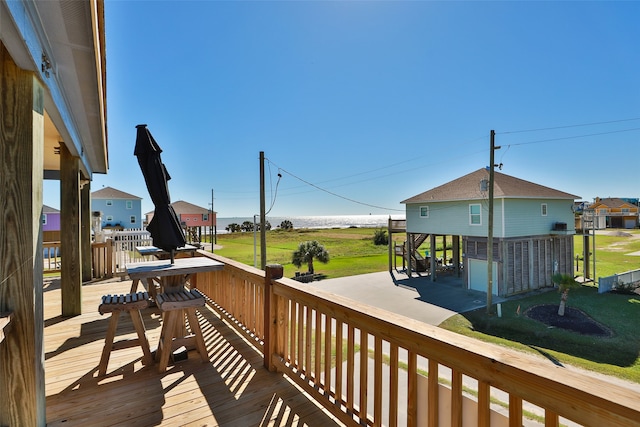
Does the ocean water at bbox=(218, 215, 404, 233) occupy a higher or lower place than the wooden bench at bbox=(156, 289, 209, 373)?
lower

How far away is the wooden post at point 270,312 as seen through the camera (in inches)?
103

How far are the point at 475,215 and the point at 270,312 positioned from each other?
13543 millimetres

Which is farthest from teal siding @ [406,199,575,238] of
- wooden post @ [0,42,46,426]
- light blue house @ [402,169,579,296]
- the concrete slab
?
wooden post @ [0,42,46,426]

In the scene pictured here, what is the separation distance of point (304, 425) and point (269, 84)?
11.1 meters

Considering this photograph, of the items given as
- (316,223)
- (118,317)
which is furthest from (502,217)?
(316,223)

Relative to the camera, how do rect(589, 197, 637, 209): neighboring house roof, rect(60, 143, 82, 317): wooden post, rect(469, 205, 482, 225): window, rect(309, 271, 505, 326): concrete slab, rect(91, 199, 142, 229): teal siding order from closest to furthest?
rect(60, 143, 82, 317): wooden post < rect(309, 271, 505, 326): concrete slab < rect(469, 205, 482, 225): window < rect(91, 199, 142, 229): teal siding < rect(589, 197, 637, 209): neighboring house roof

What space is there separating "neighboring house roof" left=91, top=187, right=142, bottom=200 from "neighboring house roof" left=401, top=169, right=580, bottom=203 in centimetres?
2411

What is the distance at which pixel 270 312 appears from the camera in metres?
2.65

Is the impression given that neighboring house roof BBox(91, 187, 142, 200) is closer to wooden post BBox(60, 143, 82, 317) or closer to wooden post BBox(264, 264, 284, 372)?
wooden post BBox(60, 143, 82, 317)

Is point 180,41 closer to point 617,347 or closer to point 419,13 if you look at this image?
point 419,13

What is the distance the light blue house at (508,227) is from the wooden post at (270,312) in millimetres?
12800

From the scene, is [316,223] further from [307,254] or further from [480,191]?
[480,191]

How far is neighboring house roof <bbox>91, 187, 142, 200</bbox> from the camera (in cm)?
2547

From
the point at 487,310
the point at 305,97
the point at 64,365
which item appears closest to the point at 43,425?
the point at 64,365
